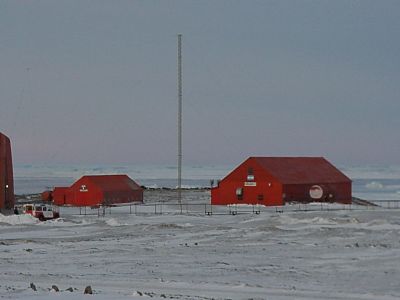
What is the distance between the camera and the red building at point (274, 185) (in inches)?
2295

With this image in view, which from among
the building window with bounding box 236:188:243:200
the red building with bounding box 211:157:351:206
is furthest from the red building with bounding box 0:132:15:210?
the building window with bounding box 236:188:243:200

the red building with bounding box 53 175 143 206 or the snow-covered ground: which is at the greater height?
the red building with bounding box 53 175 143 206

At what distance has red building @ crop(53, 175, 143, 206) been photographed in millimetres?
59750

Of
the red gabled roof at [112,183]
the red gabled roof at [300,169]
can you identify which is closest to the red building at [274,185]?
the red gabled roof at [300,169]

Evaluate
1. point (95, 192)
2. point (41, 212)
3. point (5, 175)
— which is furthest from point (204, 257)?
point (95, 192)

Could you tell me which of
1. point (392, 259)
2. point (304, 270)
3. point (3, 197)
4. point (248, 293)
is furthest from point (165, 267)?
point (3, 197)

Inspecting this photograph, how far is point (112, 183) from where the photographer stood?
62.5m

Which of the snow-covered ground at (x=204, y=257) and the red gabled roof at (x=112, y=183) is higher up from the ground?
the red gabled roof at (x=112, y=183)

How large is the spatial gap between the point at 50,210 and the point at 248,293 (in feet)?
96.2

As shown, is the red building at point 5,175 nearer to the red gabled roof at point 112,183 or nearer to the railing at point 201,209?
the railing at point 201,209

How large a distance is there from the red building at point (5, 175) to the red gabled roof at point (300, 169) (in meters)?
18.5

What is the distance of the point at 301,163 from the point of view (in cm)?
6494

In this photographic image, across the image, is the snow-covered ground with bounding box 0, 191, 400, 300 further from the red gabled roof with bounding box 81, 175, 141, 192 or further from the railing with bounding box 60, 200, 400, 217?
the red gabled roof with bounding box 81, 175, 141, 192

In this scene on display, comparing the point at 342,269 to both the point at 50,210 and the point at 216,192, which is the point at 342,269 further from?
the point at 216,192
